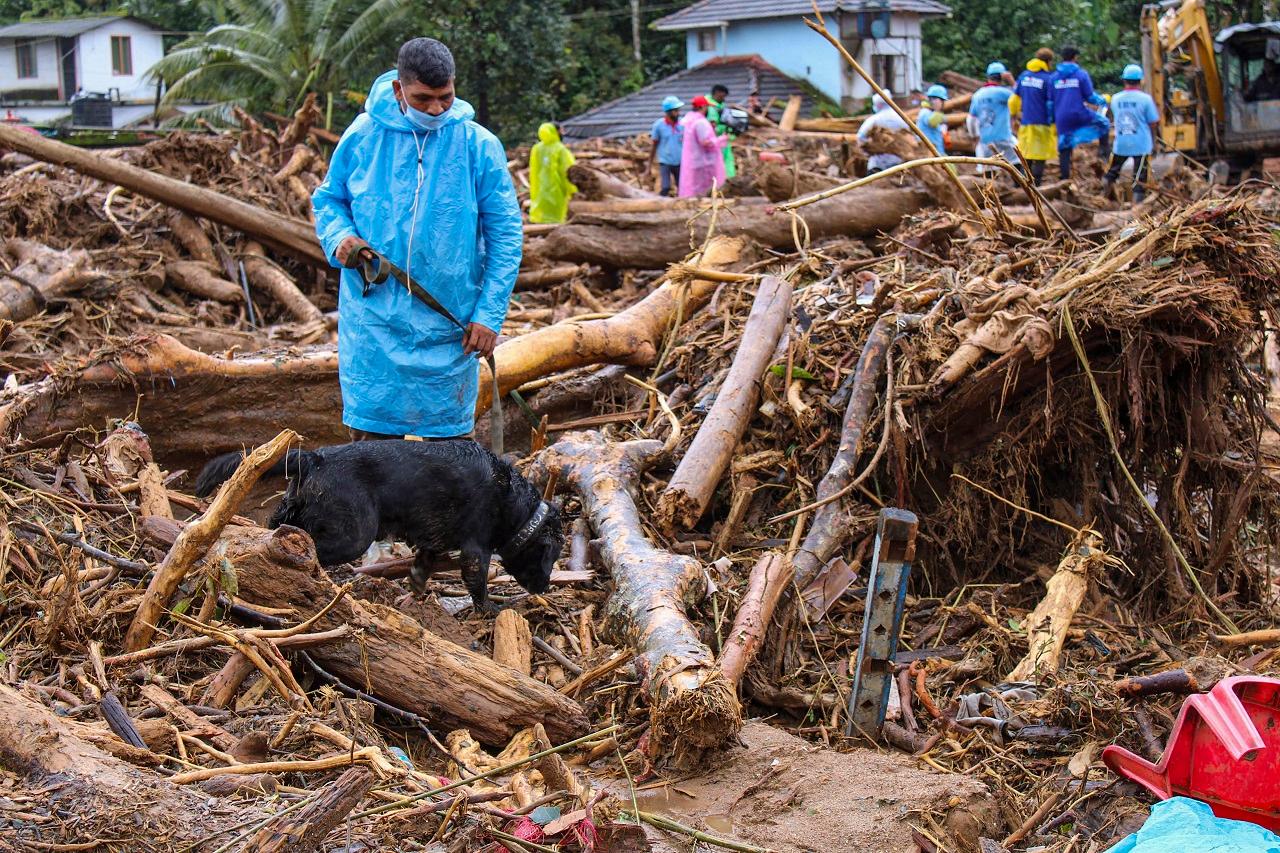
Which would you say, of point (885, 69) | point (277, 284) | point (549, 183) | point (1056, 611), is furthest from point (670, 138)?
point (885, 69)

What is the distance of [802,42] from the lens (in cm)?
3500

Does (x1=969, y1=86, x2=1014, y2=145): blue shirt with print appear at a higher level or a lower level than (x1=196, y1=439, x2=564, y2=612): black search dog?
higher

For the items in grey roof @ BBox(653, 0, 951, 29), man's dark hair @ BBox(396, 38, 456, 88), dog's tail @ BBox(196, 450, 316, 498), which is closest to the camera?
dog's tail @ BBox(196, 450, 316, 498)

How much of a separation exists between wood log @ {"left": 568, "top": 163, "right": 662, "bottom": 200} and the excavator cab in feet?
32.4

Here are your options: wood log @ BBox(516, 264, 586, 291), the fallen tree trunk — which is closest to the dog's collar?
the fallen tree trunk

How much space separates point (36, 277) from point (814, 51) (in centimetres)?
2878

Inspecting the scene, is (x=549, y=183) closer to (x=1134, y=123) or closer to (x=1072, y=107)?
(x=1072, y=107)

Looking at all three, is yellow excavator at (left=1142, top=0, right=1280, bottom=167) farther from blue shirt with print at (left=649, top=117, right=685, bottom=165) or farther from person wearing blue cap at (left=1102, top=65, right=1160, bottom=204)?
blue shirt with print at (left=649, top=117, right=685, bottom=165)

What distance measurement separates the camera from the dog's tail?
438 cm

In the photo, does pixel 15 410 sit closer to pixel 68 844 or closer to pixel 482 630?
pixel 482 630

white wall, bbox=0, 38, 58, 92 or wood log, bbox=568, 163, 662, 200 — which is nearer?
wood log, bbox=568, 163, 662, 200

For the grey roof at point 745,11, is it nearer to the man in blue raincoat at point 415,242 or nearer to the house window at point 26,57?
the house window at point 26,57

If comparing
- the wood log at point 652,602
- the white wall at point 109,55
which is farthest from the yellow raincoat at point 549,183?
the white wall at point 109,55

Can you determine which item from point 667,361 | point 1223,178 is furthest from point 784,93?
point 667,361
